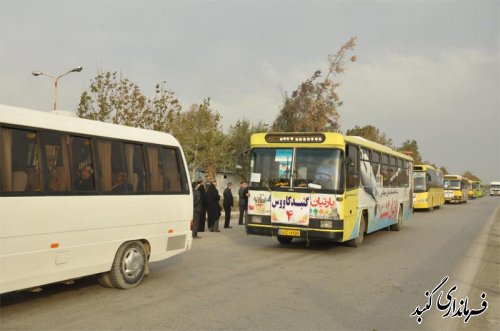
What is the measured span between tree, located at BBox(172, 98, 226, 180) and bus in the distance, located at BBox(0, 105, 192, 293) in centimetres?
3381

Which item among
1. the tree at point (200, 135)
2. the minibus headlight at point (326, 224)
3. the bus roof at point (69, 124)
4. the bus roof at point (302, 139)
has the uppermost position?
the tree at point (200, 135)

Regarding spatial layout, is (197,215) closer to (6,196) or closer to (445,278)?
(445,278)

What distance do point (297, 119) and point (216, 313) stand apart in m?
24.8

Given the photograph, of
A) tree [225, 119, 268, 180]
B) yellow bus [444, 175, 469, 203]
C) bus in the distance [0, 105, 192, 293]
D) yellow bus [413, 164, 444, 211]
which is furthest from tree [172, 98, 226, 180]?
bus in the distance [0, 105, 192, 293]

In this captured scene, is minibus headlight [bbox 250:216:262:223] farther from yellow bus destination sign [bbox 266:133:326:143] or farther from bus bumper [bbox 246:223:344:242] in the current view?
yellow bus destination sign [bbox 266:133:326:143]

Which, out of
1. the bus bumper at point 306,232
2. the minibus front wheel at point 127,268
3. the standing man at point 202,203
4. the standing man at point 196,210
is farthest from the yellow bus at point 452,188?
the minibus front wheel at point 127,268

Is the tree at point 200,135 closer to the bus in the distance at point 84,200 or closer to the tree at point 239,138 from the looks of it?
the tree at point 239,138

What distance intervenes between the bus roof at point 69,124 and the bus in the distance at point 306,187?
177 inches

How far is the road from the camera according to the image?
247 inches

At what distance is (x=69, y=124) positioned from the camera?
6918 millimetres

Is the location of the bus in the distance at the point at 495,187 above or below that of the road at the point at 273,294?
above

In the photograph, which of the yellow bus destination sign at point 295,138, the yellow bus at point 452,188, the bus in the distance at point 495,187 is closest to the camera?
the yellow bus destination sign at point 295,138

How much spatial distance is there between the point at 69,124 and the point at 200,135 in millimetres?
38126

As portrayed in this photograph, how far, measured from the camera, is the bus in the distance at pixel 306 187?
12273mm
